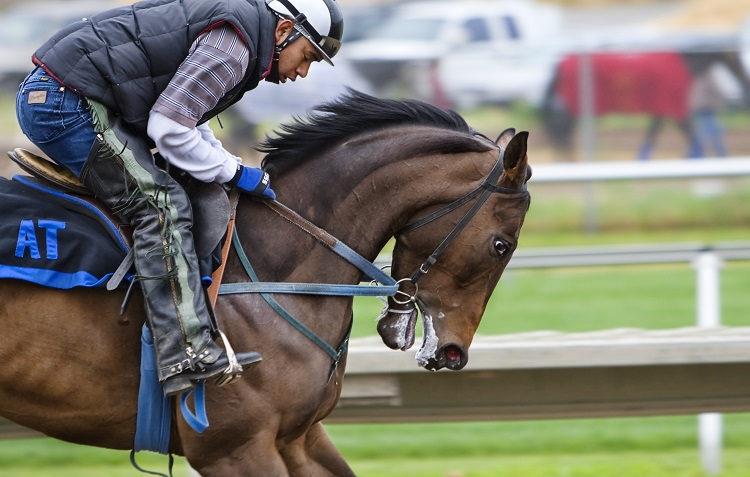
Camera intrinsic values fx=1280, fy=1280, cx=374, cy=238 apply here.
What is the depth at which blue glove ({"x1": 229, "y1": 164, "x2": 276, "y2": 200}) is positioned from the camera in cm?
428

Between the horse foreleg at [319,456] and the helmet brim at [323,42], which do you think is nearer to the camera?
the helmet brim at [323,42]

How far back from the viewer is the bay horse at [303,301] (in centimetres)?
419

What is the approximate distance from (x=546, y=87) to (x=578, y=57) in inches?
18.3

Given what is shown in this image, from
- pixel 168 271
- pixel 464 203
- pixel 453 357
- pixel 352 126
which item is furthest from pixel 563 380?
pixel 168 271

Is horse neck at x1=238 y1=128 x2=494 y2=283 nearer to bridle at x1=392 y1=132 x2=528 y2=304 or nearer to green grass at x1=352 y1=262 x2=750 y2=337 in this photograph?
bridle at x1=392 y1=132 x2=528 y2=304

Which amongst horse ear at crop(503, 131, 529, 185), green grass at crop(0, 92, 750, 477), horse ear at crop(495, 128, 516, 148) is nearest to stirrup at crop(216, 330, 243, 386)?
horse ear at crop(503, 131, 529, 185)

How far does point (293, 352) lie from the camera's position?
14.1 ft

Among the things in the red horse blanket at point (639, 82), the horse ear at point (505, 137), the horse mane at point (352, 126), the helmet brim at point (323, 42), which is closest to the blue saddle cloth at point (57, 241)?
the horse mane at point (352, 126)

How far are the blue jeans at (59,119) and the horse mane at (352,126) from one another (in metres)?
0.66

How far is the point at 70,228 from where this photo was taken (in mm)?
4148

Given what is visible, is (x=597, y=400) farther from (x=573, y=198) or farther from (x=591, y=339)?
(x=573, y=198)

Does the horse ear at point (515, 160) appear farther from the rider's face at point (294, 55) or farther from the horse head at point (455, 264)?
the rider's face at point (294, 55)

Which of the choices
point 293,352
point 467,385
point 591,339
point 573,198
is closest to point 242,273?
point 293,352

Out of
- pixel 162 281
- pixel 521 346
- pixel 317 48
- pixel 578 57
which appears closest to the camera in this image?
pixel 162 281
